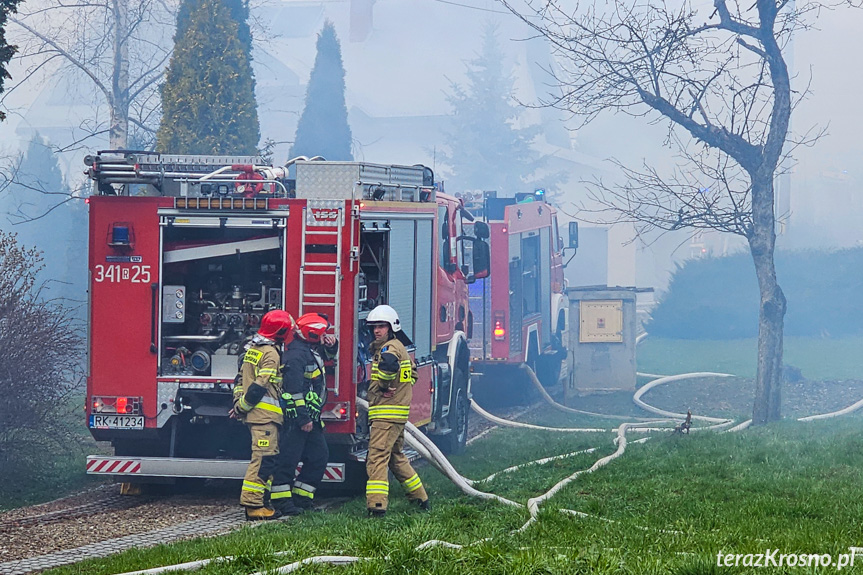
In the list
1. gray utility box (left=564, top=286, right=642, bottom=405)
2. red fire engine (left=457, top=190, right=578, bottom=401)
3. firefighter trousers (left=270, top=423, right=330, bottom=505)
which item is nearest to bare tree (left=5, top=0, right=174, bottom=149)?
red fire engine (left=457, top=190, right=578, bottom=401)

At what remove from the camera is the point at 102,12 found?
1920 cm

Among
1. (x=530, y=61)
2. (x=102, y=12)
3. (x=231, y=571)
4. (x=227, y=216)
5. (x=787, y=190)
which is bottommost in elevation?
(x=231, y=571)

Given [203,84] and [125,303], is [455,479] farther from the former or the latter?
[203,84]

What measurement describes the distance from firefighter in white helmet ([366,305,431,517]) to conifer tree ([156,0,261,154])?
939 centimetres

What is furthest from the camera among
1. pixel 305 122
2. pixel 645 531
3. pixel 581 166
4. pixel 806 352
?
pixel 581 166

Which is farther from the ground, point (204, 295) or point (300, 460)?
point (204, 295)

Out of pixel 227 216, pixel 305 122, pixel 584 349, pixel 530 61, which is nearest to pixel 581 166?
pixel 530 61

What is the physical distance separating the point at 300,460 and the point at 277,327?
3.77 feet

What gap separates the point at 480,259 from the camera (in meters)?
13.2

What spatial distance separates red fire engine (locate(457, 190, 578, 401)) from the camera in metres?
16.5

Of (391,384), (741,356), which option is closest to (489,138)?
(741,356)

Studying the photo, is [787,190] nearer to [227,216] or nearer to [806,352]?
[806,352]

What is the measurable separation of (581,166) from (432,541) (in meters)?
55.9

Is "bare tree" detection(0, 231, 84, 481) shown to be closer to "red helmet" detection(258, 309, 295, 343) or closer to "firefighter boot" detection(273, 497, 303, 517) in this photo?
"red helmet" detection(258, 309, 295, 343)
